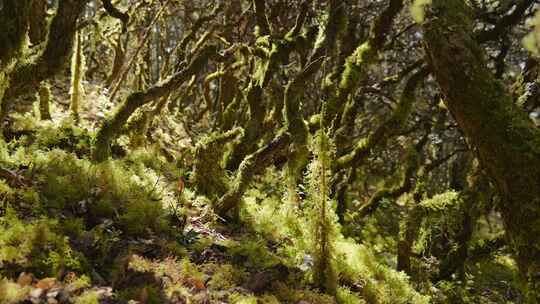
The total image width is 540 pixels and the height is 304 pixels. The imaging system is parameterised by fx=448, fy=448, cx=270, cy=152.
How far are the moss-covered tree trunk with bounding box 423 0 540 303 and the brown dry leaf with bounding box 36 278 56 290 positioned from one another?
3850 millimetres

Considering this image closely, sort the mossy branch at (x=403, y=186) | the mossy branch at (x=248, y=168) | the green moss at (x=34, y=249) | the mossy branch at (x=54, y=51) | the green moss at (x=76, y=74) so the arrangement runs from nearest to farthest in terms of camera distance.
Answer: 1. the green moss at (x=34, y=249)
2. the mossy branch at (x=54, y=51)
3. the mossy branch at (x=248, y=168)
4. the green moss at (x=76, y=74)
5. the mossy branch at (x=403, y=186)

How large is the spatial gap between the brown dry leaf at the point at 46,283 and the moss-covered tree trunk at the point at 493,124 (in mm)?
3850

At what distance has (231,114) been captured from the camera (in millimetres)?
10453

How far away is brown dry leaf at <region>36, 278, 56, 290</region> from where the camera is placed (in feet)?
13.3

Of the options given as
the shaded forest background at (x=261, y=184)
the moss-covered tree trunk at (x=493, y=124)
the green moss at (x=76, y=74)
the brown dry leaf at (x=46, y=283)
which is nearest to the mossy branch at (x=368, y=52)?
the shaded forest background at (x=261, y=184)

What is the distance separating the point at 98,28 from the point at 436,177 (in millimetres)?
11950

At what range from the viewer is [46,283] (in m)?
4.11

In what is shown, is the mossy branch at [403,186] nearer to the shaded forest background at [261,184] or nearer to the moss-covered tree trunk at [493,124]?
the shaded forest background at [261,184]

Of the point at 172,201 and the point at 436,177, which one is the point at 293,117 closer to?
the point at 172,201

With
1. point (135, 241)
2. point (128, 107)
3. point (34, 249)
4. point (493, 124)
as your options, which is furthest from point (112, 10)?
point (493, 124)

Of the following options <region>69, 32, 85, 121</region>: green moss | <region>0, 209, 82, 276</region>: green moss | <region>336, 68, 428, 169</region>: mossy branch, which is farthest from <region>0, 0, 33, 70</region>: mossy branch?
<region>336, 68, 428, 169</region>: mossy branch

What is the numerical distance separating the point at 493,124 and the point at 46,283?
13.3ft

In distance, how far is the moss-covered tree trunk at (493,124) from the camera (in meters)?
3.21

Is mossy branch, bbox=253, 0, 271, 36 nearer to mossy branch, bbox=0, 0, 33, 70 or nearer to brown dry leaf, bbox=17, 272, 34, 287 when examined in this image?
mossy branch, bbox=0, 0, 33, 70
